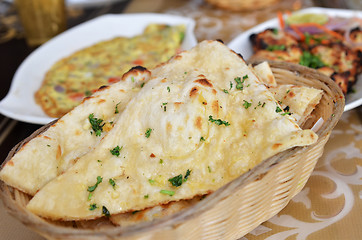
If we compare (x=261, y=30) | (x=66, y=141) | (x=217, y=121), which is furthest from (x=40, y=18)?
(x=217, y=121)

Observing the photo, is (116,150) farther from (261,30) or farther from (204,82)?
(261,30)

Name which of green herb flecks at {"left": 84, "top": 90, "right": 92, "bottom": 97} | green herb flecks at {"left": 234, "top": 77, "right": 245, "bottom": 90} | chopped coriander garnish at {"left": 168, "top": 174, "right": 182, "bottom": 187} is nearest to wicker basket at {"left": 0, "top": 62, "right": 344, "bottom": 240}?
chopped coriander garnish at {"left": 168, "top": 174, "right": 182, "bottom": 187}

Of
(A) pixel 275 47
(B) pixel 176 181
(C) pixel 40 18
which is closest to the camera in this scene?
(B) pixel 176 181

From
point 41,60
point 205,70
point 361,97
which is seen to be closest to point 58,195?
point 205,70

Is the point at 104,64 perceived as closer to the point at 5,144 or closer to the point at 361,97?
the point at 5,144

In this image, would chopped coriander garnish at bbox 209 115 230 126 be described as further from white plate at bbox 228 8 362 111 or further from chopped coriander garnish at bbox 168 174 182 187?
white plate at bbox 228 8 362 111

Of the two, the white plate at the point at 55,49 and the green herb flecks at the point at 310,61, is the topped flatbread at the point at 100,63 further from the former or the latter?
the green herb flecks at the point at 310,61
